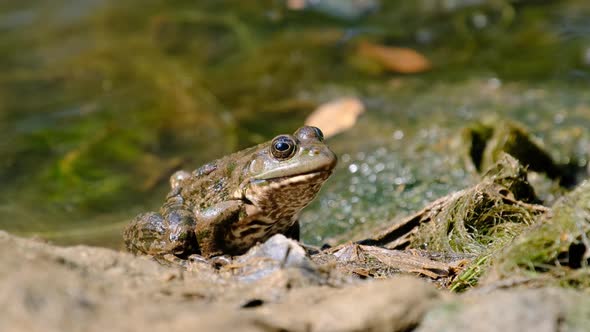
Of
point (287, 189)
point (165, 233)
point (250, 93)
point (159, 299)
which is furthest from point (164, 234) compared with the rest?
point (250, 93)

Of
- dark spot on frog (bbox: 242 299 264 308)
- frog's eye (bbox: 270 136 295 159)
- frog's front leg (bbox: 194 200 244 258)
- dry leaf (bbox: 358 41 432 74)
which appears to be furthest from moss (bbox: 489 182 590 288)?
dry leaf (bbox: 358 41 432 74)

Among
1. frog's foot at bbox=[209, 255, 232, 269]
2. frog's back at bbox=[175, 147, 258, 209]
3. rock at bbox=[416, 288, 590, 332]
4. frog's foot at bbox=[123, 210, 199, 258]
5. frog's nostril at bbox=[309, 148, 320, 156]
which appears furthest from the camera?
frog's back at bbox=[175, 147, 258, 209]

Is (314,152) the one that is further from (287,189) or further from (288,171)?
(287,189)

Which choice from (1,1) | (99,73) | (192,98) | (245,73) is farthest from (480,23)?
(1,1)

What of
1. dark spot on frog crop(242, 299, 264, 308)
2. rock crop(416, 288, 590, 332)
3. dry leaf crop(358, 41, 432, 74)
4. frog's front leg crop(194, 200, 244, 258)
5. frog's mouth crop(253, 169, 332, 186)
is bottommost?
rock crop(416, 288, 590, 332)

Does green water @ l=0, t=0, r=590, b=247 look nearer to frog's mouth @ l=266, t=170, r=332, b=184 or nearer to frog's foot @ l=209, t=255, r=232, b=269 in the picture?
frog's mouth @ l=266, t=170, r=332, b=184
